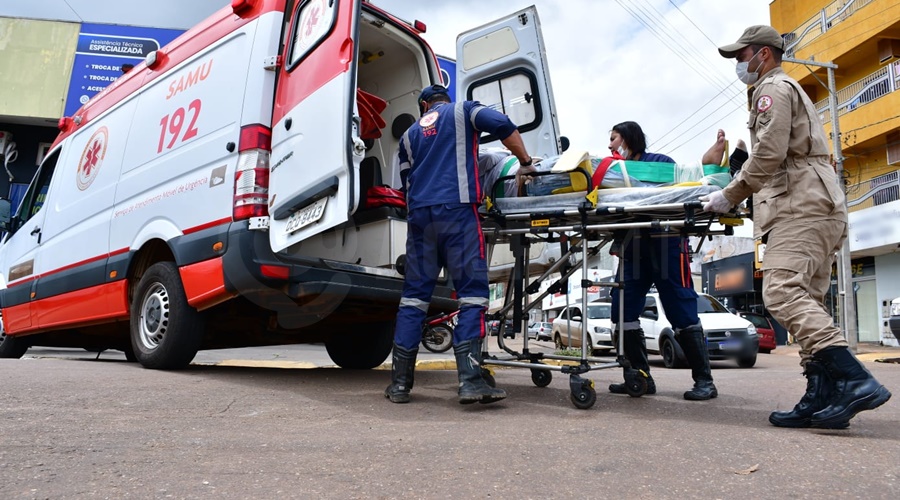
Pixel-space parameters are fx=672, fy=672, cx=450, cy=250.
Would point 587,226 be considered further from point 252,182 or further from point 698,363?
point 252,182

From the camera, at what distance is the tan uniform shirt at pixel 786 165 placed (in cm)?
307

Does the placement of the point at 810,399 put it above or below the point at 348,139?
below

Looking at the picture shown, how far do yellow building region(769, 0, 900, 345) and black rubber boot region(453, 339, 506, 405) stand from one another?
20124 mm

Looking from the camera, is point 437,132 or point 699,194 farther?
point 437,132

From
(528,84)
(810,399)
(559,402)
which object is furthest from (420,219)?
(528,84)

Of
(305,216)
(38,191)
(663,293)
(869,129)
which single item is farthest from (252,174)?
(869,129)

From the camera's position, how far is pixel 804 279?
9.92ft

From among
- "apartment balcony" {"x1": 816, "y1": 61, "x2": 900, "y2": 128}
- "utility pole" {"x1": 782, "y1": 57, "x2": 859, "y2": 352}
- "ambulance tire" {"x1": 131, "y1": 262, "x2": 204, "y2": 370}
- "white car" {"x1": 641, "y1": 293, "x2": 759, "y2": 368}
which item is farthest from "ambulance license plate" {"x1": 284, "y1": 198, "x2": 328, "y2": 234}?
"apartment balcony" {"x1": 816, "y1": 61, "x2": 900, "y2": 128}

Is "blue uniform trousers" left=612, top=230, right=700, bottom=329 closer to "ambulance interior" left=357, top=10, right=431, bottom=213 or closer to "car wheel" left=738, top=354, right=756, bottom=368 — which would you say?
"ambulance interior" left=357, top=10, right=431, bottom=213

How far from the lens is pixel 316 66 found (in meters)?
3.86

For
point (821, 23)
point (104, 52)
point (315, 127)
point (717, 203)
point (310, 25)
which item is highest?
point (821, 23)

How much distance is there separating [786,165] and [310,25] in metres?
2.76

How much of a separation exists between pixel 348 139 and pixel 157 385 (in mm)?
1874

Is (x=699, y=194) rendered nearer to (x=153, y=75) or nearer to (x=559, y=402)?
(x=559, y=402)
